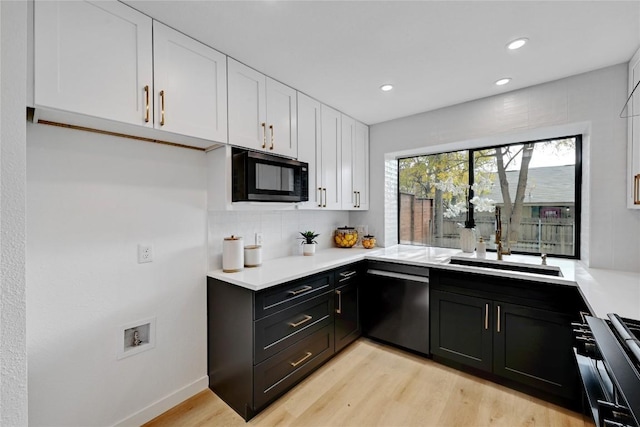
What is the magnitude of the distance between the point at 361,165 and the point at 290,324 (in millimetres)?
2068

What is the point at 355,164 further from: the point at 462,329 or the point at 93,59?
the point at 93,59

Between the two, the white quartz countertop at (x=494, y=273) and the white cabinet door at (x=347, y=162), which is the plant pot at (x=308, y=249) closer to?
the white quartz countertop at (x=494, y=273)

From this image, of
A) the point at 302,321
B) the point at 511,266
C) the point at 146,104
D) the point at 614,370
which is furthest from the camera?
the point at 511,266

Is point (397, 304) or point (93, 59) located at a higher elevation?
point (93, 59)

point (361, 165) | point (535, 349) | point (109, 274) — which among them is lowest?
point (535, 349)

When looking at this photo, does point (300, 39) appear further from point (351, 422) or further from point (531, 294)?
point (351, 422)

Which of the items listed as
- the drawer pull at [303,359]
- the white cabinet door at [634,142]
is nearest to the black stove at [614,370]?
the white cabinet door at [634,142]

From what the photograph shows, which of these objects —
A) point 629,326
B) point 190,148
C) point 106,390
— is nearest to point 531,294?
point 629,326

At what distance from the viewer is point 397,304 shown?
2.58 meters

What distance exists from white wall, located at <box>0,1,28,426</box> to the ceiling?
0.92 metres

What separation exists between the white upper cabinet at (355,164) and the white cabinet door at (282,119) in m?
0.80

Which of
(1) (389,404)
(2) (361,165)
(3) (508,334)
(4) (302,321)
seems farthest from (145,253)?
(3) (508,334)

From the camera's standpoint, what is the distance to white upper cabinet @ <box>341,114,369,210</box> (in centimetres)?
307

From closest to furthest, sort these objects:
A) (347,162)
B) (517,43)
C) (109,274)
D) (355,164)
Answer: (109,274), (517,43), (347,162), (355,164)
